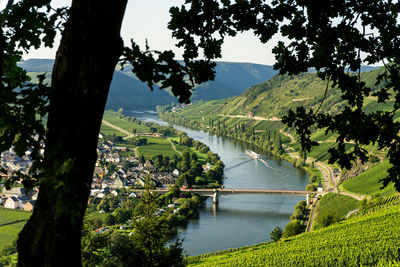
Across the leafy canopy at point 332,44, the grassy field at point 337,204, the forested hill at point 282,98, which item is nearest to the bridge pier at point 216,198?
the grassy field at point 337,204

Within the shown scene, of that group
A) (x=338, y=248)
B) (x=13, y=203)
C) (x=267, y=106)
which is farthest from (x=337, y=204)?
(x=267, y=106)

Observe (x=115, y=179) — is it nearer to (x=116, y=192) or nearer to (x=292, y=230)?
(x=116, y=192)

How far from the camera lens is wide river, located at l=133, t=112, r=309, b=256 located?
40.4 metres

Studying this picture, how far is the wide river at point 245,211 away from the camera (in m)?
40.4

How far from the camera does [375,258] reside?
73.6 ft

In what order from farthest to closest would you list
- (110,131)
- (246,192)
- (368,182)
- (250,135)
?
(110,131) < (250,135) < (368,182) < (246,192)

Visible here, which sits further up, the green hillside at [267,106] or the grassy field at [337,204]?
the green hillside at [267,106]

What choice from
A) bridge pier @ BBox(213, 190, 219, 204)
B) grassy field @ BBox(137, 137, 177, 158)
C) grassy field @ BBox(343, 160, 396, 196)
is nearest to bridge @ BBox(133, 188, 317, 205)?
bridge pier @ BBox(213, 190, 219, 204)

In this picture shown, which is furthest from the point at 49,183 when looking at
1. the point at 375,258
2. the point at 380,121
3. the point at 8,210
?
the point at 8,210

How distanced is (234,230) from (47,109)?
140 ft

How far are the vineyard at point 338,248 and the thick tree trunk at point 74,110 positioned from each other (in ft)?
69.3

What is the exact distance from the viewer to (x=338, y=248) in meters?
26.7

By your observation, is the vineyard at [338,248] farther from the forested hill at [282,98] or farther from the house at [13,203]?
the forested hill at [282,98]

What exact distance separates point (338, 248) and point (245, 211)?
2415cm
